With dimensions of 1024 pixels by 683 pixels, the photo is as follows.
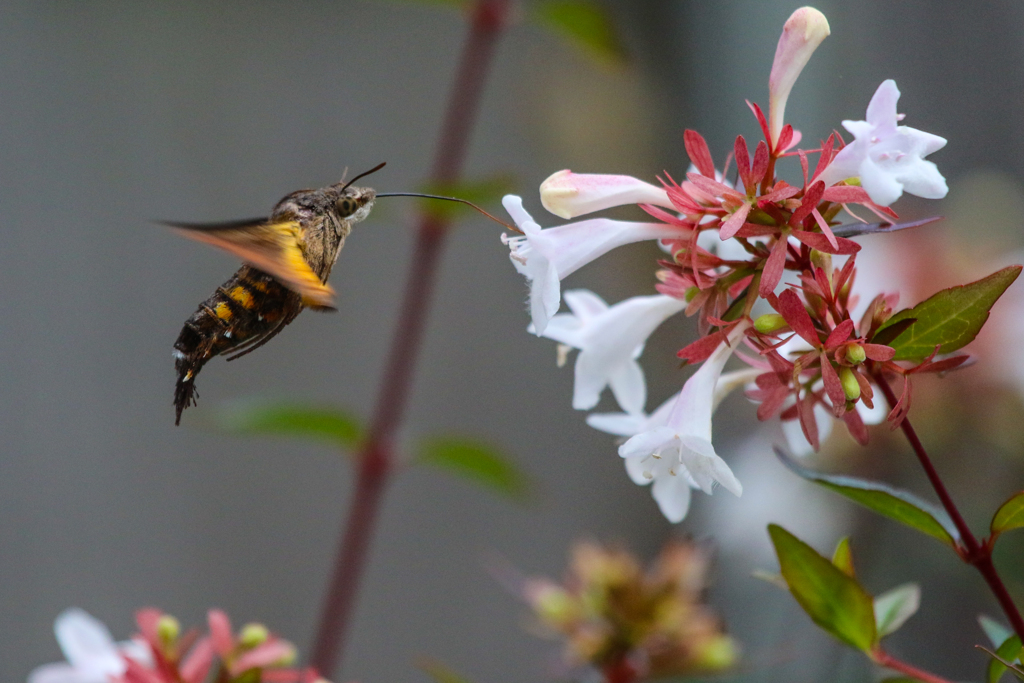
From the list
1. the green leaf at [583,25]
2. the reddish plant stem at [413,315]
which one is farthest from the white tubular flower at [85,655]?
the green leaf at [583,25]

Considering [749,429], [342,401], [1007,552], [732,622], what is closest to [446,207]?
[1007,552]

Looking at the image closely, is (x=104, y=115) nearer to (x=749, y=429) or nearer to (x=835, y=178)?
(x=749, y=429)

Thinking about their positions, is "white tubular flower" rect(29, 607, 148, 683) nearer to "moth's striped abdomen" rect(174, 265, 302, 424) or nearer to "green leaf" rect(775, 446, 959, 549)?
"moth's striped abdomen" rect(174, 265, 302, 424)

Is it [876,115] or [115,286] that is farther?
[115,286]

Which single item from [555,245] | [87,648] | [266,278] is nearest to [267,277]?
[266,278]

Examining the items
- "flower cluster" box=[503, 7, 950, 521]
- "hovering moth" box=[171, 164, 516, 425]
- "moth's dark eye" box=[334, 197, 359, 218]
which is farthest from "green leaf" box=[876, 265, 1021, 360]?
"moth's dark eye" box=[334, 197, 359, 218]

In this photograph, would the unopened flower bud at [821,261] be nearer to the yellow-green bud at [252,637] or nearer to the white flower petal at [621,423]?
the white flower petal at [621,423]

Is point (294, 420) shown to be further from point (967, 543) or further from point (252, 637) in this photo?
point (967, 543)
